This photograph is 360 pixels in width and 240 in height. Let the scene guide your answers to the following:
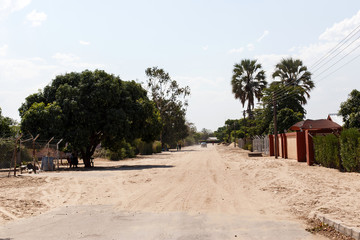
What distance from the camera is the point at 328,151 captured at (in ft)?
67.2

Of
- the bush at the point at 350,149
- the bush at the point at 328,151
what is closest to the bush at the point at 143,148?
the bush at the point at 328,151

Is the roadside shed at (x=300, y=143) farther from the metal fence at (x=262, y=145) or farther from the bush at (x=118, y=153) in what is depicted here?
the bush at (x=118, y=153)

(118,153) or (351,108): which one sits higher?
(351,108)

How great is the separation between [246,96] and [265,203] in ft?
164

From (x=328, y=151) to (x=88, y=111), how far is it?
673 inches

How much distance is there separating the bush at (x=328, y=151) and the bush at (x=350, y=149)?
936 mm

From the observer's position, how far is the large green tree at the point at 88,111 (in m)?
26.5

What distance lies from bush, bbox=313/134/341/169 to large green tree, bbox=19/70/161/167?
1365cm

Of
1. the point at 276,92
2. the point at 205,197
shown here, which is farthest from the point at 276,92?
the point at 205,197

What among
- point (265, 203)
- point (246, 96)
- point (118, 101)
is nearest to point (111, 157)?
point (118, 101)

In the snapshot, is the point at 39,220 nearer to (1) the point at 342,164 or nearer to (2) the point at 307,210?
(2) the point at 307,210

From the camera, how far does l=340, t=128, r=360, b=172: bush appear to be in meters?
17.3

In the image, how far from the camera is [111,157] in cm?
4166

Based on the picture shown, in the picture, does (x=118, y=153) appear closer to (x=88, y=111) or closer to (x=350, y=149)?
(x=88, y=111)
